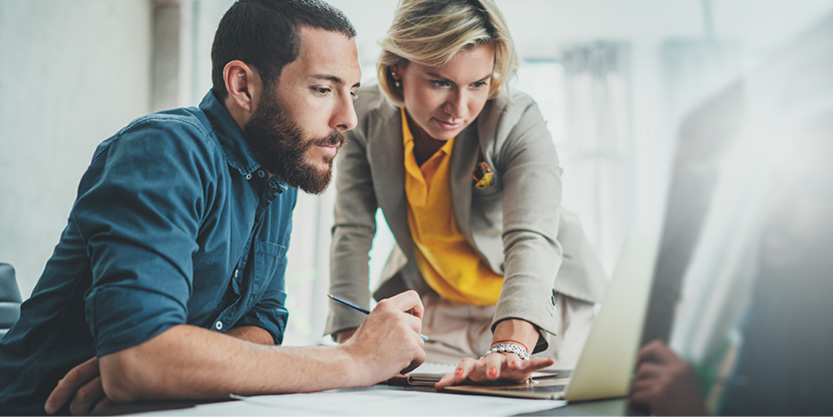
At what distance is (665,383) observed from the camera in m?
0.48

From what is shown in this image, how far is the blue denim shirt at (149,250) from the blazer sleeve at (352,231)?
0.37m

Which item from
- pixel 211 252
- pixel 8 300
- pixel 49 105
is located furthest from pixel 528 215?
pixel 49 105

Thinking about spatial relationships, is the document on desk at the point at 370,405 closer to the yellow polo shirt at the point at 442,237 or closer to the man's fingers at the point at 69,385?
the man's fingers at the point at 69,385

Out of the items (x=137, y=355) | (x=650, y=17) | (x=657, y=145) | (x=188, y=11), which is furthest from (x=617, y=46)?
(x=137, y=355)

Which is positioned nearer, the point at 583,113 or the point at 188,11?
the point at 188,11

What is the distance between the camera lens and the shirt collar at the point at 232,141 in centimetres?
99

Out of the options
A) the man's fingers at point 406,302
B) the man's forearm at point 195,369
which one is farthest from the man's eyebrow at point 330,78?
the man's forearm at point 195,369

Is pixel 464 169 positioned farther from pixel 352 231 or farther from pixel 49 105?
pixel 49 105

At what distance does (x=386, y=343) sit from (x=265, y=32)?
588 millimetres

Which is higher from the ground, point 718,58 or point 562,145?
point 718,58

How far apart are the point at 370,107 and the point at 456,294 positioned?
532mm

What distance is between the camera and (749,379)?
428 millimetres

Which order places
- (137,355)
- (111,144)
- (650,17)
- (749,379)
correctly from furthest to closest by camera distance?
(650,17), (111,144), (137,355), (749,379)

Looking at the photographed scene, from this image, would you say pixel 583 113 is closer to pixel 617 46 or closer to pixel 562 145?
pixel 562 145
